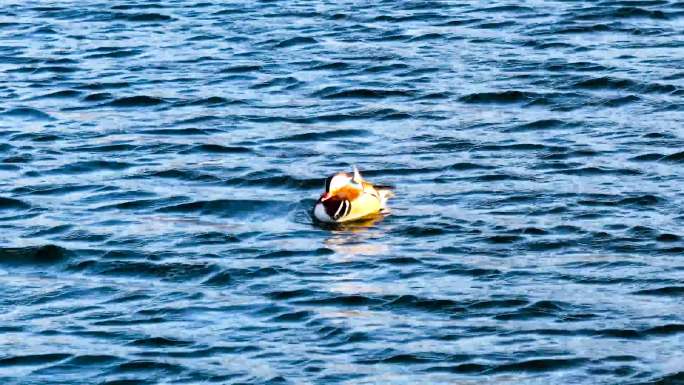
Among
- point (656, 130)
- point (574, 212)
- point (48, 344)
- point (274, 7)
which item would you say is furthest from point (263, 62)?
point (48, 344)

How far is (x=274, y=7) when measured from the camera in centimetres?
3212

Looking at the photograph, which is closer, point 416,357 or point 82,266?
point 416,357

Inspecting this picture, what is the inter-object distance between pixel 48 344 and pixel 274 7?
15643mm

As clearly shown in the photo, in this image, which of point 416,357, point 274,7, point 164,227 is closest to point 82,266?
point 164,227

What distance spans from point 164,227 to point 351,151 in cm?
357

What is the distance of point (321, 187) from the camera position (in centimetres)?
2220

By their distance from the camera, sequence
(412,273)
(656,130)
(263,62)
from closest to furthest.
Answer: (412,273) → (656,130) → (263,62)

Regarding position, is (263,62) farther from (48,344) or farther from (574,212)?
(48,344)

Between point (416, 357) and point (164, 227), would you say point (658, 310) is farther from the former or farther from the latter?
point (164, 227)

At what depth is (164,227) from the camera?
2089 centimetres

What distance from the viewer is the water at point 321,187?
1677cm

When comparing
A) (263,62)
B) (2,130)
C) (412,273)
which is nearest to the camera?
(412,273)

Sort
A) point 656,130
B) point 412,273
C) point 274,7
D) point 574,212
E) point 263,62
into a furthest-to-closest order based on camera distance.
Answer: point 274,7 → point 263,62 → point 656,130 → point 574,212 → point 412,273

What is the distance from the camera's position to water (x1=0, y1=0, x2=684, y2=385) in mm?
16766
